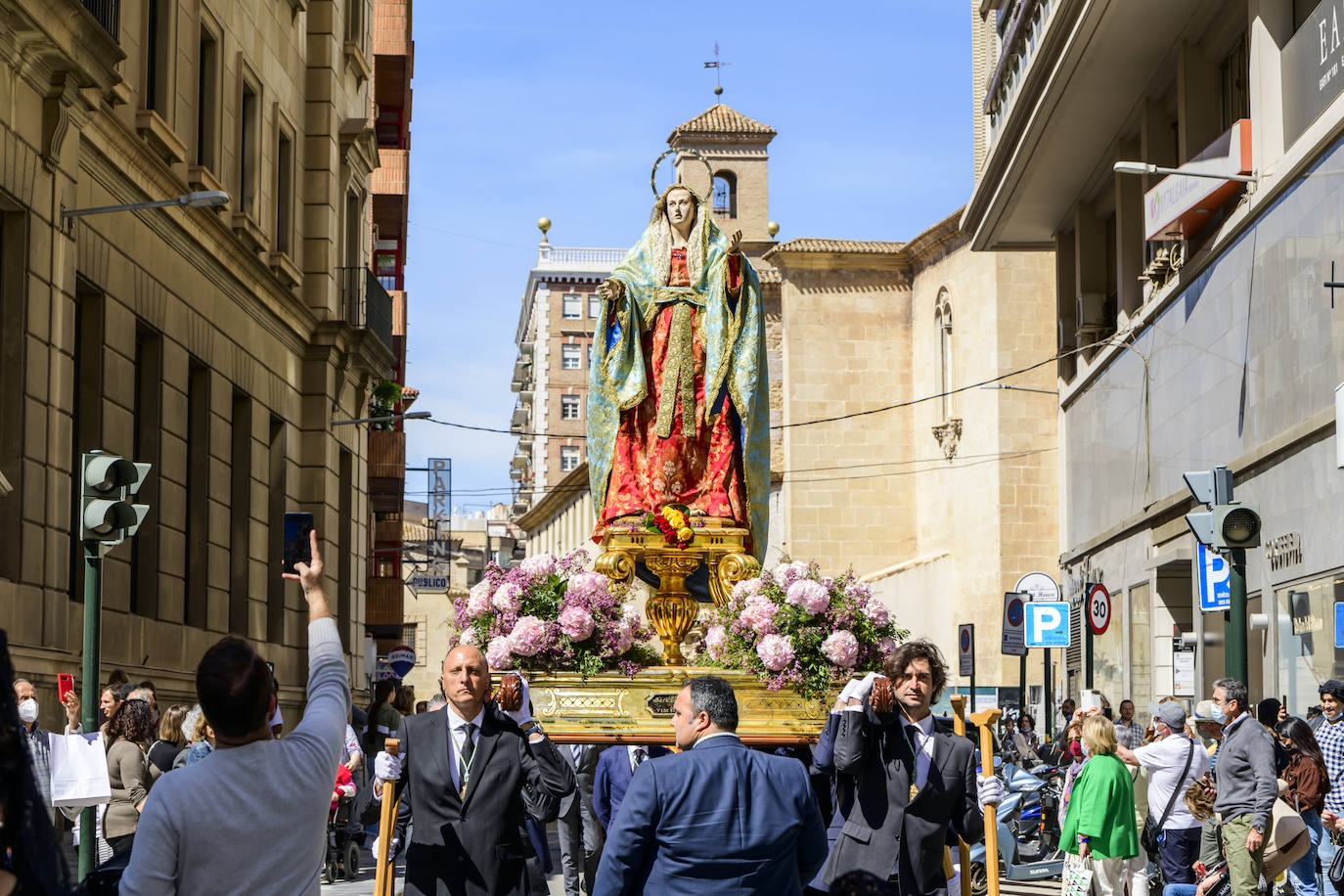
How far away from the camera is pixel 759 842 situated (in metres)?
6.20

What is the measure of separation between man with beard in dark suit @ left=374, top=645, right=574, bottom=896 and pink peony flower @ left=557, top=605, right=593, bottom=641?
293cm

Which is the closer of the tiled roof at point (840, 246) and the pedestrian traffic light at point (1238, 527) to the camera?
the pedestrian traffic light at point (1238, 527)

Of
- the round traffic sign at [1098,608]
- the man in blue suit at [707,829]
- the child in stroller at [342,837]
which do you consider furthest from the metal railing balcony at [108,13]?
the man in blue suit at [707,829]

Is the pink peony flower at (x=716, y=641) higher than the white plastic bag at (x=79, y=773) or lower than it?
higher

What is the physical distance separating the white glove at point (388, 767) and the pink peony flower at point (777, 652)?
3.18 m

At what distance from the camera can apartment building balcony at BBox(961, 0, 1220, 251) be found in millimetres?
24625

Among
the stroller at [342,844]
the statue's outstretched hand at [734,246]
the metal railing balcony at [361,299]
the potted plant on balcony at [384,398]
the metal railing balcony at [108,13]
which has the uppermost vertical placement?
the metal railing balcony at [108,13]

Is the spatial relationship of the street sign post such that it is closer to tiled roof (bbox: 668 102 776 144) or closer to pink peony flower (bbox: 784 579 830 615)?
pink peony flower (bbox: 784 579 830 615)

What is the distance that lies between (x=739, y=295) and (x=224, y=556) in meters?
14.9

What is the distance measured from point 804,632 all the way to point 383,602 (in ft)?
113

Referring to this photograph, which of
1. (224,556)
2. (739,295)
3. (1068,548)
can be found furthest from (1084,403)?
(739,295)

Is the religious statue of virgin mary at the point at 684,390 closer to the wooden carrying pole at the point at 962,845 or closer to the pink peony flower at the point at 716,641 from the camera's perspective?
the pink peony flower at the point at 716,641

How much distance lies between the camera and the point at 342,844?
18625 millimetres

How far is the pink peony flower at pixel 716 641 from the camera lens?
11.6 metres
